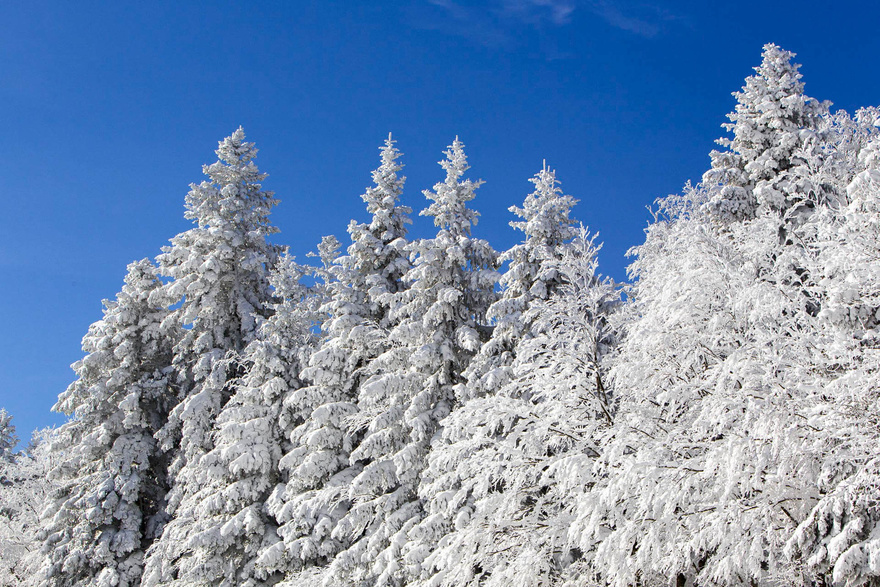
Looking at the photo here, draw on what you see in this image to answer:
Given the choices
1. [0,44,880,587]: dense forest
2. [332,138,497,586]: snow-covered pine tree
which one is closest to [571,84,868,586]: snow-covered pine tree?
[0,44,880,587]: dense forest

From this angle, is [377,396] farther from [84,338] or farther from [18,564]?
[18,564]

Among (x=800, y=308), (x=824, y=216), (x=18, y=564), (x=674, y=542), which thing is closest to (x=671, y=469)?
(x=674, y=542)

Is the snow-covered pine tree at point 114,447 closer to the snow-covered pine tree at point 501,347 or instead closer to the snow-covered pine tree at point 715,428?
the snow-covered pine tree at point 501,347

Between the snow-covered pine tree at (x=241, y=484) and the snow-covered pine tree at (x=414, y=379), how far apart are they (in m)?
3.01

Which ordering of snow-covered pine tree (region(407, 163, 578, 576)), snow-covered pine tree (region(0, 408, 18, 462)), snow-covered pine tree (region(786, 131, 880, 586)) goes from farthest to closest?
1. snow-covered pine tree (region(0, 408, 18, 462))
2. snow-covered pine tree (region(407, 163, 578, 576))
3. snow-covered pine tree (region(786, 131, 880, 586))

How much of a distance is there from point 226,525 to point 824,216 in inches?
679

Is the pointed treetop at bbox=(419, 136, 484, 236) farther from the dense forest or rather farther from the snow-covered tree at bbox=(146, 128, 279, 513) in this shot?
the snow-covered tree at bbox=(146, 128, 279, 513)

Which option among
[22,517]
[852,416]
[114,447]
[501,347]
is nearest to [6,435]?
[22,517]

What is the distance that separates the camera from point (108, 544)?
22.9m

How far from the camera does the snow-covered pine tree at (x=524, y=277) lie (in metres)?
17.3

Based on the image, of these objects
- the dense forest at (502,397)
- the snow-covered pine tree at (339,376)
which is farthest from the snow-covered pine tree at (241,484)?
the snow-covered pine tree at (339,376)

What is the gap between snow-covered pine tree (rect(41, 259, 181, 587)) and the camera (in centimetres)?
2294

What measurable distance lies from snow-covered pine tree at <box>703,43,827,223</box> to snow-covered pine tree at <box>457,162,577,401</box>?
563 cm

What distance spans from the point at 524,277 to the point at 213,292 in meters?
13.8
